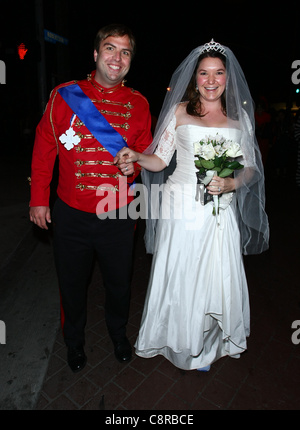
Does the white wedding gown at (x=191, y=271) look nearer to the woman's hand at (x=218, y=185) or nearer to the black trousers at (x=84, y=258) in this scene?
the woman's hand at (x=218, y=185)

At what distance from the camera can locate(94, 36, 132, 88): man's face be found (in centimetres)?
231

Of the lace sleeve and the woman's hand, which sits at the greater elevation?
the lace sleeve

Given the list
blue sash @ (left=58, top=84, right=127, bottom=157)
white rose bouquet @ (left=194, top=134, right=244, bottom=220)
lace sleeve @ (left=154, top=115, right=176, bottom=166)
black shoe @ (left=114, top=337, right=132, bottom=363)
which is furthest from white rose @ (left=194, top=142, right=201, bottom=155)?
black shoe @ (left=114, top=337, right=132, bottom=363)

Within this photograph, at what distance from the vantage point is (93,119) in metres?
2.35

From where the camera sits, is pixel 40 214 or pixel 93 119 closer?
pixel 93 119

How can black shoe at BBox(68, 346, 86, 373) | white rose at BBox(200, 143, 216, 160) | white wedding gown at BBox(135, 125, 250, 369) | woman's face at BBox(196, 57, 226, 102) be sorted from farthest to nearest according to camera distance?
black shoe at BBox(68, 346, 86, 373), white wedding gown at BBox(135, 125, 250, 369), woman's face at BBox(196, 57, 226, 102), white rose at BBox(200, 143, 216, 160)

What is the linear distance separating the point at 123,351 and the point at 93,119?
197 centimetres

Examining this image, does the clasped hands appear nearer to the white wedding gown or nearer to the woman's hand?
the white wedding gown

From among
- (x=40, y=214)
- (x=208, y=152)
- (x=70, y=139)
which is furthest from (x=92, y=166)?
(x=208, y=152)

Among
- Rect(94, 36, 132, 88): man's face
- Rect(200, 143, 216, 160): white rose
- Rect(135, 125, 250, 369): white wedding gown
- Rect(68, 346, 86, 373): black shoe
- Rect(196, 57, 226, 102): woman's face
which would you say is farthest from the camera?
Rect(68, 346, 86, 373): black shoe

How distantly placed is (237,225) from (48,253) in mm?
3325

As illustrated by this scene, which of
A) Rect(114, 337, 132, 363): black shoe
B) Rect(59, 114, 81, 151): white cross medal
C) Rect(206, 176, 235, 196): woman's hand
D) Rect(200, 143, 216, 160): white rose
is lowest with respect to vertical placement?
Rect(114, 337, 132, 363): black shoe

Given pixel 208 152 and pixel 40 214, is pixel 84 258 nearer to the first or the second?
pixel 40 214

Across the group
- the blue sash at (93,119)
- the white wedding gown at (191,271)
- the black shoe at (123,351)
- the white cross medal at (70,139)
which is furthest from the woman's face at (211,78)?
the black shoe at (123,351)
